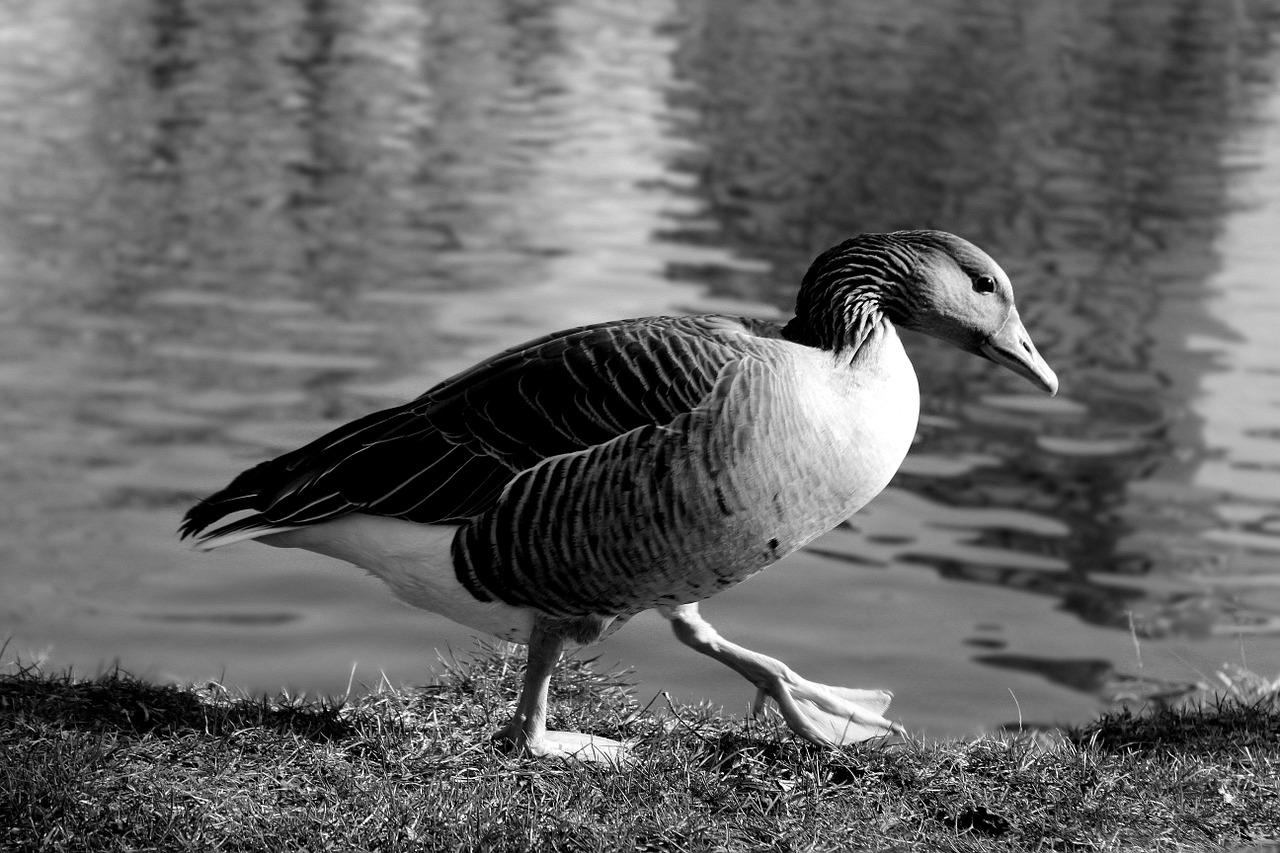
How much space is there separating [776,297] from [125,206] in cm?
868

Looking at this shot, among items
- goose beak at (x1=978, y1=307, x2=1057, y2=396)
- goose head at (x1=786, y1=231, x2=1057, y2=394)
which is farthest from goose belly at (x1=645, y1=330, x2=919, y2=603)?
goose beak at (x1=978, y1=307, x2=1057, y2=396)

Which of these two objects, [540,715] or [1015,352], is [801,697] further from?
[1015,352]

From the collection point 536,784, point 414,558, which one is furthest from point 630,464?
point 536,784

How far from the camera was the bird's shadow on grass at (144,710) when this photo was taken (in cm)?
620

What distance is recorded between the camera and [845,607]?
442 inches

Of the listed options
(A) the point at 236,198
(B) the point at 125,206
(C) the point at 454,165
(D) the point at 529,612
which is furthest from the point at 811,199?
(D) the point at 529,612

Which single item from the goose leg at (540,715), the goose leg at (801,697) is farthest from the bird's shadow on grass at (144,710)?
the goose leg at (801,697)

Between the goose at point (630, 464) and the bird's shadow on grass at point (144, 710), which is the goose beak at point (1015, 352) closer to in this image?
the goose at point (630, 464)

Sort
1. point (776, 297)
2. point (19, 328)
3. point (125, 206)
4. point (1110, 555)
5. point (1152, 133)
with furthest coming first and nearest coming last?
1. point (1152, 133)
2. point (125, 206)
3. point (776, 297)
4. point (19, 328)
5. point (1110, 555)

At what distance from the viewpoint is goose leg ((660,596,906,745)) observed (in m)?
6.32

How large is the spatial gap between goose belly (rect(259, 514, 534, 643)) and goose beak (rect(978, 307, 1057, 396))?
2.13 meters

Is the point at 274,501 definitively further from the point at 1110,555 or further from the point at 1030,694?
the point at 1110,555

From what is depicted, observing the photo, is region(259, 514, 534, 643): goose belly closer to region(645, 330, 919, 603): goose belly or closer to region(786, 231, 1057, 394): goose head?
region(645, 330, 919, 603): goose belly

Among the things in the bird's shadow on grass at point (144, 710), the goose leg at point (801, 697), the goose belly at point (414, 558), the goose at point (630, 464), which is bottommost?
the bird's shadow on grass at point (144, 710)
